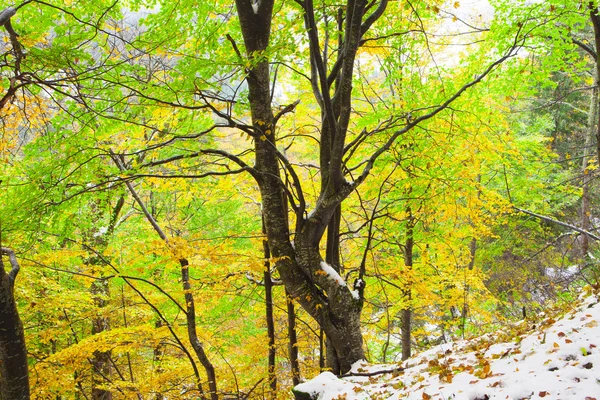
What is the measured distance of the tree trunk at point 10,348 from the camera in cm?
360

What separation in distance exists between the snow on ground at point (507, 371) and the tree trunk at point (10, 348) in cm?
300

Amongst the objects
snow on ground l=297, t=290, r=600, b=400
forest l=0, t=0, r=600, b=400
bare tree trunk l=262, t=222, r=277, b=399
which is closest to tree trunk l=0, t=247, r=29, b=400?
forest l=0, t=0, r=600, b=400

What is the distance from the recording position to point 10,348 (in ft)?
12.0

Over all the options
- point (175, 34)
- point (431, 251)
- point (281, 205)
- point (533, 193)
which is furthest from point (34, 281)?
point (533, 193)

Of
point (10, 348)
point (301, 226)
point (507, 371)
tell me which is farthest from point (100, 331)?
point (507, 371)

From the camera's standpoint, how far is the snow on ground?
253 centimetres

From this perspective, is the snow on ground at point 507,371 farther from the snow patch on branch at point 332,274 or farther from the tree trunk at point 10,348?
the tree trunk at point 10,348

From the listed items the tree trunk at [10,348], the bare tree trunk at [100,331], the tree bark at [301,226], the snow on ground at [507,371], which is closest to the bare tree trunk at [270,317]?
the tree bark at [301,226]

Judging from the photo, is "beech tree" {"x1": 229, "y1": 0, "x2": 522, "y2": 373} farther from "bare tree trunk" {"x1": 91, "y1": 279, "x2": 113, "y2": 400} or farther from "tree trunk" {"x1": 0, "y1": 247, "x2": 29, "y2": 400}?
"bare tree trunk" {"x1": 91, "y1": 279, "x2": 113, "y2": 400}

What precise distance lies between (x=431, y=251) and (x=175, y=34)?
8682 mm

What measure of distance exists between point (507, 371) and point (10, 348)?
15.7 feet

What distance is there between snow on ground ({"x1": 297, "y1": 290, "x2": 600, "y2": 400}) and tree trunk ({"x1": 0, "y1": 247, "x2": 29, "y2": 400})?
2995 mm

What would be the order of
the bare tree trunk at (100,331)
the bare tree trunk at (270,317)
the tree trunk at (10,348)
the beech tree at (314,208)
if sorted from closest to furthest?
the tree trunk at (10,348), the beech tree at (314,208), the bare tree trunk at (270,317), the bare tree trunk at (100,331)

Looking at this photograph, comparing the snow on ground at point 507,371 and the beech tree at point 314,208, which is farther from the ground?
the beech tree at point 314,208
